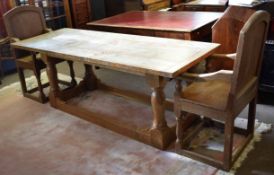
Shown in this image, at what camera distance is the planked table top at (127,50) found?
2.10 metres

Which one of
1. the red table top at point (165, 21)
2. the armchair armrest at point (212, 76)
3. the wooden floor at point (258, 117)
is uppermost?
the red table top at point (165, 21)

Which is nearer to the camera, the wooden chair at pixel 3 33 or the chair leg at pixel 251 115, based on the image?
the chair leg at pixel 251 115

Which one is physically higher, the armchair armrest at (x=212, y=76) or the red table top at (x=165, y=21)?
the red table top at (x=165, y=21)

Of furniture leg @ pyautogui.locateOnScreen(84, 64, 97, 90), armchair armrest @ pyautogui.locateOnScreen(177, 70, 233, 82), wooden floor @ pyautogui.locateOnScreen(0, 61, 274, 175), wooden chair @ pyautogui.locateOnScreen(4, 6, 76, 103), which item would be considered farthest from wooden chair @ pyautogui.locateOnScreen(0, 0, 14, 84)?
armchair armrest @ pyautogui.locateOnScreen(177, 70, 233, 82)

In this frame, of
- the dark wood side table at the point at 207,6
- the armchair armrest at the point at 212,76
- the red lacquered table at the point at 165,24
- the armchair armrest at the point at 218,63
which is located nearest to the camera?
the armchair armrest at the point at 212,76

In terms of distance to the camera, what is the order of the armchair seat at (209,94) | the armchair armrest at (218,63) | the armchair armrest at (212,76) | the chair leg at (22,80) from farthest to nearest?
the chair leg at (22,80) → the armchair armrest at (218,63) → the armchair seat at (209,94) → the armchair armrest at (212,76)

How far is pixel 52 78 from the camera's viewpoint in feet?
10.1

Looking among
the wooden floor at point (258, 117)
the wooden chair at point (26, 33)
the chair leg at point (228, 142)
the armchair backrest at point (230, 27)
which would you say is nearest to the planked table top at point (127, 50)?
the armchair backrest at point (230, 27)

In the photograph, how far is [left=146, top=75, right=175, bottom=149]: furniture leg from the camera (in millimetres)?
2203

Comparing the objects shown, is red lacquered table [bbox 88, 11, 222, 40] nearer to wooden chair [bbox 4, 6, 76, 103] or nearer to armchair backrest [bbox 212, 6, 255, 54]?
armchair backrest [bbox 212, 6, 255, 54]

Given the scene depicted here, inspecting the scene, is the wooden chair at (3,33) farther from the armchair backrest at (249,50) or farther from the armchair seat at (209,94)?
the armchair backrest at (249,50)

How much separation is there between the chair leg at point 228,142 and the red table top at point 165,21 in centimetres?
121

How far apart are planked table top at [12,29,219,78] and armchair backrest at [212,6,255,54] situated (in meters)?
0.11

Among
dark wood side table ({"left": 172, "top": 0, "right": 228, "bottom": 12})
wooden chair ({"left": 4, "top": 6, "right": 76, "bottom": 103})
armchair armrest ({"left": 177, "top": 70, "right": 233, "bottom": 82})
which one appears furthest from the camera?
dark wood side table ({"left": 172, "top": 0, "right": 228, "bottom": 12})
